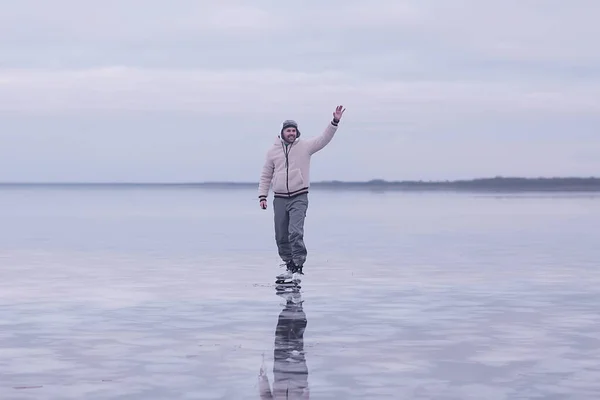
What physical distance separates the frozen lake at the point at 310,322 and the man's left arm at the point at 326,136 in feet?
6.21

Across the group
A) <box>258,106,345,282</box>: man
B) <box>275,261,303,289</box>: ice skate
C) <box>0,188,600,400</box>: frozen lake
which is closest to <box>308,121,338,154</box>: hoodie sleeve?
<box>258,106,345,282</box>: man

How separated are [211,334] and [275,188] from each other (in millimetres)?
5578

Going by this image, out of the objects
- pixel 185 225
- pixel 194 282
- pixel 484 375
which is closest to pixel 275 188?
pixel 194 282

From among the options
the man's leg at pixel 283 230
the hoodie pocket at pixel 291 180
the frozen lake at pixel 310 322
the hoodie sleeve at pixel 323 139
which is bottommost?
the frozen lake at pixel 310 322

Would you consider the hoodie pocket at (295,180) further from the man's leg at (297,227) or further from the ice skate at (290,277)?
the ice skate at (290,277)

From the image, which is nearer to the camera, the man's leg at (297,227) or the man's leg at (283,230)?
the man's leg at (297,227)

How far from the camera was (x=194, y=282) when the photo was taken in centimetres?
1475

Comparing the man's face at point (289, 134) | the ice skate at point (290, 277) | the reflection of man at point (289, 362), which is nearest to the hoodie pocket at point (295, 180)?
the man's face at point (289, 134)

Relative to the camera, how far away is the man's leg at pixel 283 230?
1503 centimetres

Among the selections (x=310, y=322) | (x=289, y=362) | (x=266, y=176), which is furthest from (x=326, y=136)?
(x=289, y=362)

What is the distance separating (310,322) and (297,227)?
4.27 m

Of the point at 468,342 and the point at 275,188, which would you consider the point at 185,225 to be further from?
the point at 468,342

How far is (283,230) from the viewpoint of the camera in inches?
594

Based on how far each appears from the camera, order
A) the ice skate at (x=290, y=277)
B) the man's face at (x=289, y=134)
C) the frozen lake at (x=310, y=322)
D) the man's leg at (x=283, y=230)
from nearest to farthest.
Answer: the frozen lake at (x=310, y=322) → the ice skate at (x=290, y=277) → the man's face at (x=289, y=134) → the man's leg at (x=283, y=230)
